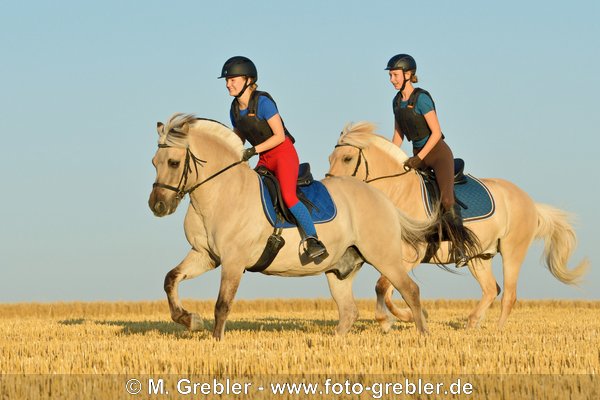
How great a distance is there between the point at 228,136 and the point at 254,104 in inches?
17.0

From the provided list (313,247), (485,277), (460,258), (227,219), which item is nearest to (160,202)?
(227,219)

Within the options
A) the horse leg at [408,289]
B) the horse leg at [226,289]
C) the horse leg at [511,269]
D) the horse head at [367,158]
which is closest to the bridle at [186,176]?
the horse leg at [226,289]

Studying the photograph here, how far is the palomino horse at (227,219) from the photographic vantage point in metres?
9.74

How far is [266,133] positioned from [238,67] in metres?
0.75

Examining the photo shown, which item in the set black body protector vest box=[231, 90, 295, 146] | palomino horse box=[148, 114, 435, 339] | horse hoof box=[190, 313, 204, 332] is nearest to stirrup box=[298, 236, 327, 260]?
palomino horse box=[148, 114, 435, 339]

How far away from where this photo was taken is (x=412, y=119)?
40.0 ft

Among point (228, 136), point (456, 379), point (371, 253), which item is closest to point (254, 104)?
point (228, 136)

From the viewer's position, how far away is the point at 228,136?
1010cm

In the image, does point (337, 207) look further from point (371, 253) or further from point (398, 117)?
point (398, 117)

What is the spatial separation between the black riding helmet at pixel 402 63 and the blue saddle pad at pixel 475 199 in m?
2.06

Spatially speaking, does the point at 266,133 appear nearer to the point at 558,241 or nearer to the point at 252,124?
the point at 252,124

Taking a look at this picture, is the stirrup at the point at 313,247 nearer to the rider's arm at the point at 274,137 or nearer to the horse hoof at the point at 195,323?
the rider's arm at the point at 274,137

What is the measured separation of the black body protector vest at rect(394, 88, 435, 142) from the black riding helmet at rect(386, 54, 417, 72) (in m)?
0.30

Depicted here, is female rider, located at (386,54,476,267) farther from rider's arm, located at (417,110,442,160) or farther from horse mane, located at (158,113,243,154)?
horse mane, located at (158,113,243,154)
